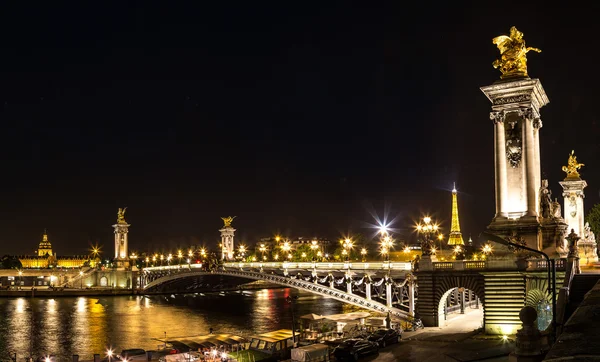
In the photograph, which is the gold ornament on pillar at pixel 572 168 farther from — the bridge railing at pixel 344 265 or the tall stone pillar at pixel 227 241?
the tall stone pillar at pixel 227 241

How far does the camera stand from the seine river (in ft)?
185

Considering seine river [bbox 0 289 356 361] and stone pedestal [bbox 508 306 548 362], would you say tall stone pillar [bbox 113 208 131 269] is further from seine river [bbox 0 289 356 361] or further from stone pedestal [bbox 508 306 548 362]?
stone pedestal [bbox 508 306 548 362]

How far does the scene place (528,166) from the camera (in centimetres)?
3819

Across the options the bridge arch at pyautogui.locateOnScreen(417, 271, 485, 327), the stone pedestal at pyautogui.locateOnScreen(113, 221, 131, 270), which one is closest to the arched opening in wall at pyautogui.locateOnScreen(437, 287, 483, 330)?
the bridge arch at pyautogui.locateOnScreen(417, 271, 485, 327)

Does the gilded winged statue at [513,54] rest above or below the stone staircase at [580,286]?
above

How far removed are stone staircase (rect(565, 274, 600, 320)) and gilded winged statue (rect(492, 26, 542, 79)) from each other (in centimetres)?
1328

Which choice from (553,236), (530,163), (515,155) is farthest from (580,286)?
(515,155)

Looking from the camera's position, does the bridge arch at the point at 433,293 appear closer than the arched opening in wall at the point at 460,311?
Yes

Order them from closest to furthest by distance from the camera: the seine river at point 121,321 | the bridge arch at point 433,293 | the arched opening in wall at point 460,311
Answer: the bridge arch at point 433,293 < the arched opening in wall at point 460,311 < the seine river at point 121,321

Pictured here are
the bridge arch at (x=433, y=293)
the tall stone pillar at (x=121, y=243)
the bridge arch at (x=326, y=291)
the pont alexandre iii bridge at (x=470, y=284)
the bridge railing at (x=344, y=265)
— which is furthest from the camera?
the tall stone pillar at (x=121, y=243)

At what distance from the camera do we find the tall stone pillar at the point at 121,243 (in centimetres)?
15000

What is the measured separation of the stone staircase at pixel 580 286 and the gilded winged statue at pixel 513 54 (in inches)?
523

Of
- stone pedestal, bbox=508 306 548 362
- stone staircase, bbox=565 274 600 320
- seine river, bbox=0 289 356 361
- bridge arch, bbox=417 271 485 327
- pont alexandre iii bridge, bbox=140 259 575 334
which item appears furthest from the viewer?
seine river, bbox=0 289 356 361

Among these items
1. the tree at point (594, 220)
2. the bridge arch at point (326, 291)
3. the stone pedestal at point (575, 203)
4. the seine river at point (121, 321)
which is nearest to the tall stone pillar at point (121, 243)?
the seine river at point (121, 321)
